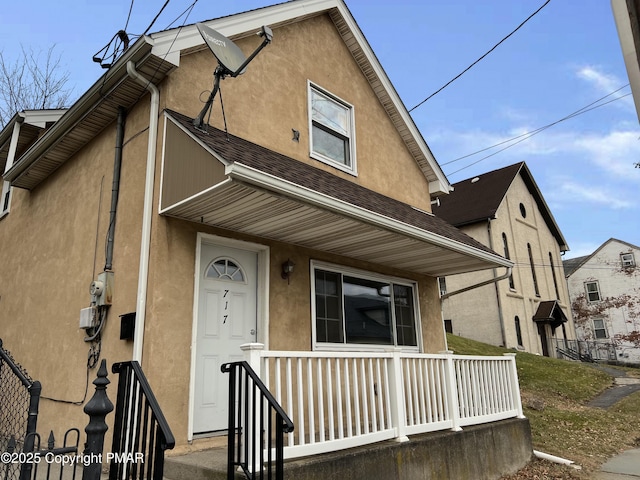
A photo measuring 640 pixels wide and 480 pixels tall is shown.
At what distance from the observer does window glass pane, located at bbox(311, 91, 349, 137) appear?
7.85m

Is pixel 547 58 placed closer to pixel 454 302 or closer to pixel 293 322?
pixel 293 322

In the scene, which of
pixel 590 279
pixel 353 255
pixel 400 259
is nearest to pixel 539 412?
pixel 400 259

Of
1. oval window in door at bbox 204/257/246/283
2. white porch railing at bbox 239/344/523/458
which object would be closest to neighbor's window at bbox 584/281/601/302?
white porch railing at bbox 239/344/523/458

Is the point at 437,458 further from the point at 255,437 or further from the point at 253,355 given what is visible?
the point at 253,355

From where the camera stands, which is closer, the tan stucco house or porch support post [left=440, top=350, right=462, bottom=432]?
the tan stucco house

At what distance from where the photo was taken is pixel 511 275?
60.6 ft

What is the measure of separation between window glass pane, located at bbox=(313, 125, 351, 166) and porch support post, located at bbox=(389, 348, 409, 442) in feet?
12.6

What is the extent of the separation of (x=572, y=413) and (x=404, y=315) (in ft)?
18.4

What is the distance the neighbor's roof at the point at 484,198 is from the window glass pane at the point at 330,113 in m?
13.7

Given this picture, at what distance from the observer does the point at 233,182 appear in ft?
13.6

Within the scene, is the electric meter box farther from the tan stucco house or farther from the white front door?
the white front door

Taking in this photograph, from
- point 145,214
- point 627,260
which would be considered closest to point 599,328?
point 627,260

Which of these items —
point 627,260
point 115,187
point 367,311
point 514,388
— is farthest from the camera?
point 627,260

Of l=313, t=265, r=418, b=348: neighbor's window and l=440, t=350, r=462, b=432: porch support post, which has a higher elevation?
l=313, t=265, r=418, b=348: neighbor's window
